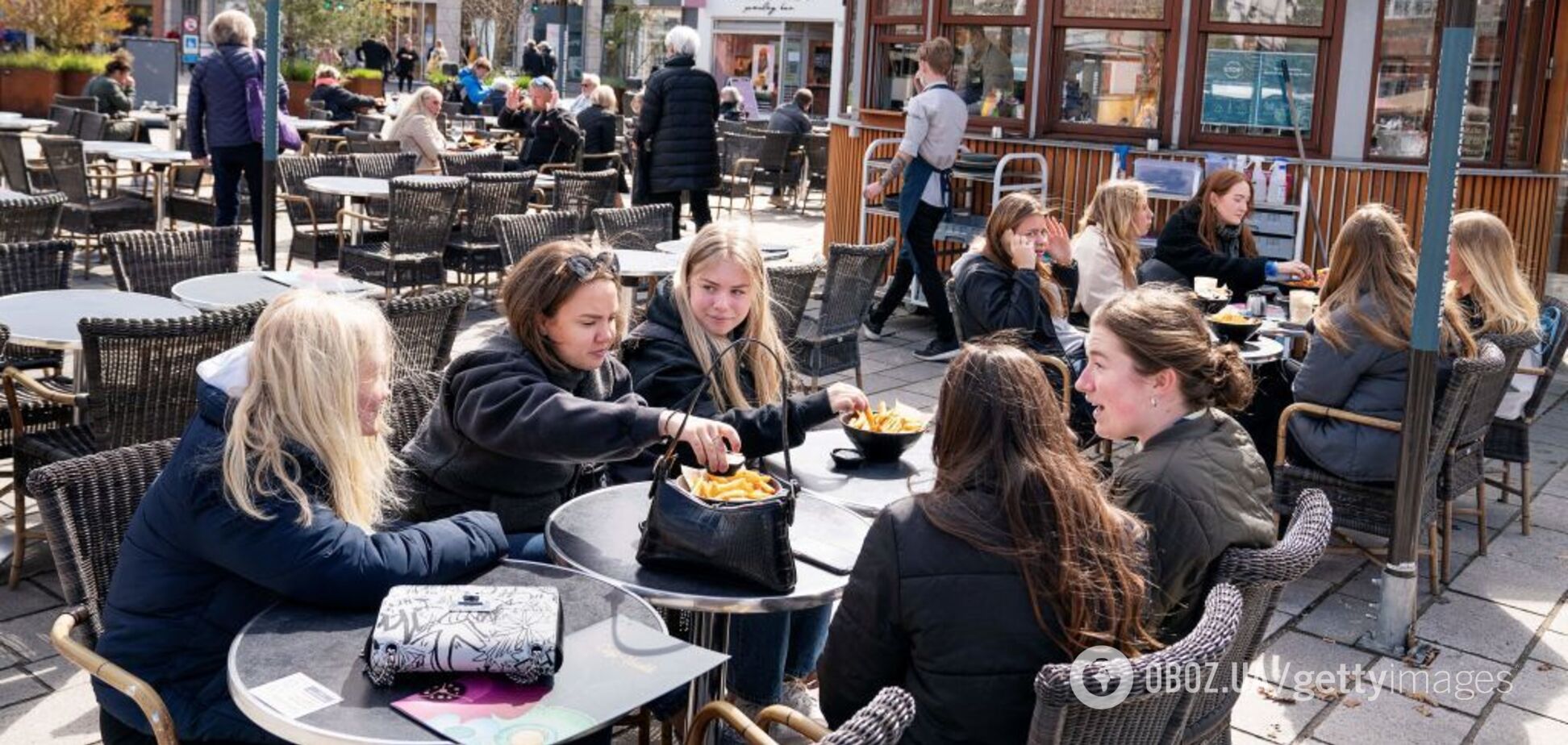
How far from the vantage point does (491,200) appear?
28.7 feet

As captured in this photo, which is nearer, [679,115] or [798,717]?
[798,717]

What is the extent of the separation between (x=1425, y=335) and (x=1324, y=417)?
27.6 inches

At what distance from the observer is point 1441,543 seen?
18.4ft

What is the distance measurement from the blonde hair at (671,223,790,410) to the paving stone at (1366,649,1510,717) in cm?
200

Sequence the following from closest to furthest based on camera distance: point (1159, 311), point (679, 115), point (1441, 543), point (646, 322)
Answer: point (1159, 311) < point (646, 322) < point (1441, 543) < point (679, 115)

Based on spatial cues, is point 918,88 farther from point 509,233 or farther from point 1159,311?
point 1159,311

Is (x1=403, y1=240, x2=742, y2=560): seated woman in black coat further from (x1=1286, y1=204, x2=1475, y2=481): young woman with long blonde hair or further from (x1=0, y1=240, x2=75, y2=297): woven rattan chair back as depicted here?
(x1=0, y1=240, x2=75, y2=297): woven rattan chair back

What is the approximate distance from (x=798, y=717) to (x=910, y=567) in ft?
1.14

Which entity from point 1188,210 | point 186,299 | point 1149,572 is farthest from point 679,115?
point 1149,572

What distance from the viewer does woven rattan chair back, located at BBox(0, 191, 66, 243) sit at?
6391mm

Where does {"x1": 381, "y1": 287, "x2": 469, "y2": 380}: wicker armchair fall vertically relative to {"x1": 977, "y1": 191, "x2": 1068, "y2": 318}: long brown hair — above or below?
below

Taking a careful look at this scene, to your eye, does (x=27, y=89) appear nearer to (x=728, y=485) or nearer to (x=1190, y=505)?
(x=728, y=485)

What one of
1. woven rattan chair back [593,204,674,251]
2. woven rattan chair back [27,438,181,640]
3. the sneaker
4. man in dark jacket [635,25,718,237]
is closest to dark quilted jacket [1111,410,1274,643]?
woven rattan chair back [27,438,181,640]

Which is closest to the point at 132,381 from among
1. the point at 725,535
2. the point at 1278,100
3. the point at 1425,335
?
the point at 725,535
